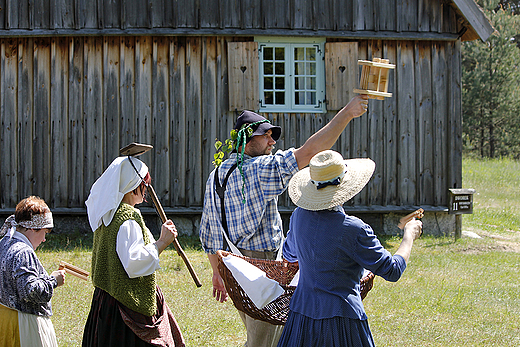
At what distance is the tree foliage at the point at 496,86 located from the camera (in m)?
20.6

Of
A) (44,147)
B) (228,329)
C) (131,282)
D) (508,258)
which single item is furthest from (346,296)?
(44,147)

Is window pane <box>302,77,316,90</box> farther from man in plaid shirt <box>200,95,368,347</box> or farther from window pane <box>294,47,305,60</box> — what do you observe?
man in plaid shirt <box>200,95,368,347</box>

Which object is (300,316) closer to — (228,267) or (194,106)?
(228,267)

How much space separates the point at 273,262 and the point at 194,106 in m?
6.08

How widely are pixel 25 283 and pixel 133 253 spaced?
67cm

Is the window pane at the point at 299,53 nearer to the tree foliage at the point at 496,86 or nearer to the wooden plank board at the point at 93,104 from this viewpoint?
the wooden plank board at the point at 93,104

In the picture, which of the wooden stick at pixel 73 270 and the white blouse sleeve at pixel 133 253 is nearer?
the white blouse sleeve at pixel 133 253

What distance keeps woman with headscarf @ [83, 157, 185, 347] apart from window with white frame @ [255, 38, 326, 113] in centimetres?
589

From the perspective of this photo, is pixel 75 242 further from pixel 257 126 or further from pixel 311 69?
pixel 257 126

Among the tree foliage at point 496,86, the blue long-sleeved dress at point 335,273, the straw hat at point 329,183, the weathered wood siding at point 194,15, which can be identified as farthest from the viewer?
the tree foliage at point 496,86

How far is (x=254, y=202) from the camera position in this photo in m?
3.31

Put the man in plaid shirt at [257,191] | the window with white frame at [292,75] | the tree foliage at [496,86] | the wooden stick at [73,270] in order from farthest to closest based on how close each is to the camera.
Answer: the tree foliage at [496,86]
the window with white frame at [292,75]
the wooden stick at [73,270]
the man in plaid shirt at [257,191]

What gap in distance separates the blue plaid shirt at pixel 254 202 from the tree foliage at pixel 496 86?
19864 millimetres

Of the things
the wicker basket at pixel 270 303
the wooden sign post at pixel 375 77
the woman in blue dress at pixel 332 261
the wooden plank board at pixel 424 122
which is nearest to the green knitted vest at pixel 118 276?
the wicker basket at pixel 270 303
